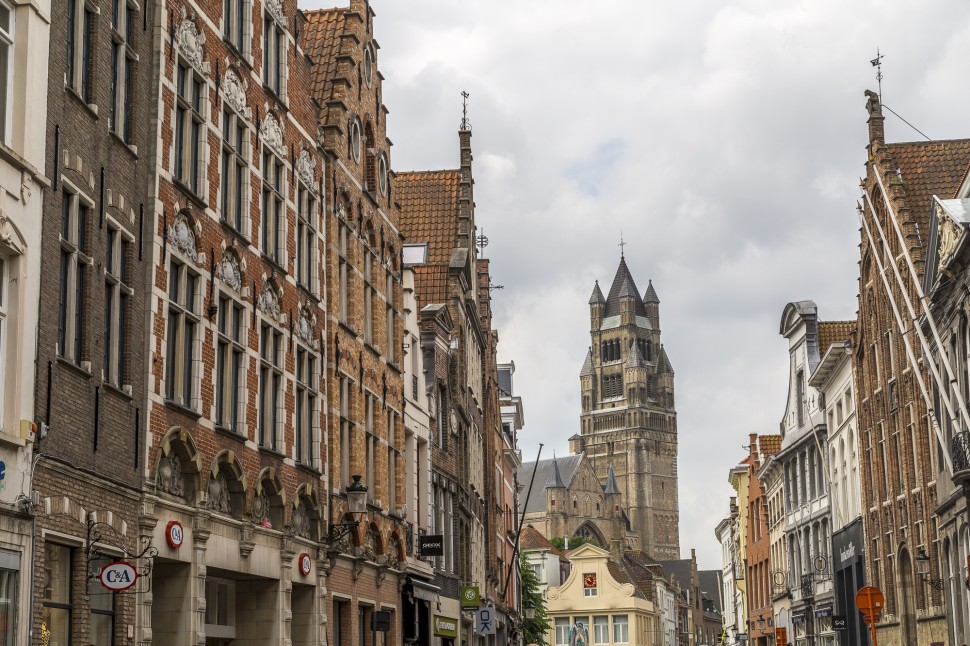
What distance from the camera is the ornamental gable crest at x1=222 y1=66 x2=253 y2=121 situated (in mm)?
22469

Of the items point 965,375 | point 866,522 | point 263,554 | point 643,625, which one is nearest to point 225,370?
point 263,554

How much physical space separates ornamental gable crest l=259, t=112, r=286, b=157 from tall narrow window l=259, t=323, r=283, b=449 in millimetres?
3147

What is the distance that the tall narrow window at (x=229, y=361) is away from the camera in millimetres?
21703

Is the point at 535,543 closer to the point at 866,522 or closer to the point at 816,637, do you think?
the point at 816,637

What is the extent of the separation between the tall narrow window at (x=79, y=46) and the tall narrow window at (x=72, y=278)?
1342mm

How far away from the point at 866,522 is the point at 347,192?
22471 millimetres

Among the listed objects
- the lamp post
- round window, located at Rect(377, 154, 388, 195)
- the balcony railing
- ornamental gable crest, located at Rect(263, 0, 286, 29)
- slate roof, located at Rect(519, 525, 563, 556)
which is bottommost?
the lamp post

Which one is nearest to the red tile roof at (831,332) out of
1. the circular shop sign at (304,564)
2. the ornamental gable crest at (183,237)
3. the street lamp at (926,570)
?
the street lamp at (926,570)

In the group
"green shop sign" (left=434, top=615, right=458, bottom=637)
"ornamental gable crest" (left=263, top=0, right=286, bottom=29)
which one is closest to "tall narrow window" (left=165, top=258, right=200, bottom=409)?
"ornamental gable crest" (left=263, top=0, right=286, bottom=29)

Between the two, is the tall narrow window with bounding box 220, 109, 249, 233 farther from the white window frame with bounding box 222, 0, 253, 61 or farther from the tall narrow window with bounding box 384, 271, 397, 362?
the tall narrow window with bounding box 384, 271, 397, 362

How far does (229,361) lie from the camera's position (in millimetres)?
22000

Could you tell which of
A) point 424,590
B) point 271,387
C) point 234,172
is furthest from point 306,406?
point 424,590

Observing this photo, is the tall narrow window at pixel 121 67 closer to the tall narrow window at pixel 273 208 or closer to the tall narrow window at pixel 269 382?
the tall narrow window at pixel 273 208

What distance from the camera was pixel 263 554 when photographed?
75.8 ft
